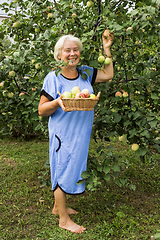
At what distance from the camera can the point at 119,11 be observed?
248 centimetres

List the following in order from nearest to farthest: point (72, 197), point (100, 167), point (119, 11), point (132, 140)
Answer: point (100, 167), point (132, 140), point (119, 11), point (72, 197)

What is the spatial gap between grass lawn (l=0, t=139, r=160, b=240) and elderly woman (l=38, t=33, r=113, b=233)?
1.32 ft

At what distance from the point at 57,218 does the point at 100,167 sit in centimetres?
74

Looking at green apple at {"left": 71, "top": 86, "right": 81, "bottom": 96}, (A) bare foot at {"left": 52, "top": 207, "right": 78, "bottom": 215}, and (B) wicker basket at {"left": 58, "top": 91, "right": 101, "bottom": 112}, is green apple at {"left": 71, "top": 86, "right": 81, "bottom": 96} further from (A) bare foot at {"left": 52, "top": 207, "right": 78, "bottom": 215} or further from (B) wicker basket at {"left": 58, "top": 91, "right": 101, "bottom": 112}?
(A) bare foot at {"left": 52, "top": 207, "right": 78, "bottom": 215}

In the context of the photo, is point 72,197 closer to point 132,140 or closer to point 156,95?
point 132,140

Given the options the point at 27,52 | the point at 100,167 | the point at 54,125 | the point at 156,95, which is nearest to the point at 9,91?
the point at 27,52

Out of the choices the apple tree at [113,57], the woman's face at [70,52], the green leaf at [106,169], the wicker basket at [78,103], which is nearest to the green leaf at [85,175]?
the apple tree at [113,57]

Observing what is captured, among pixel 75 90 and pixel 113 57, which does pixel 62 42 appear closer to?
pixel 75 90

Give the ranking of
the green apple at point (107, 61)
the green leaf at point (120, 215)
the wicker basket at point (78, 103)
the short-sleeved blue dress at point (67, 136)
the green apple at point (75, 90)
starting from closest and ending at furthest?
the wicker basket at point (78, 103) < the green apple at point (75, 90) < the short-sleeved blue dress at point (67, 136) < the green apple at point (107, 61) < the green leaf at point (120, 215)

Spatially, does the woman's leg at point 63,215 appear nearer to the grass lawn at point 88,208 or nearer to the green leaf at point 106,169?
the grass lawn at point 88,208

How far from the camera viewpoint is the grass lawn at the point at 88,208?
2.06 meters

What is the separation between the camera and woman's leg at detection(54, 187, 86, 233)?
6.64 feet

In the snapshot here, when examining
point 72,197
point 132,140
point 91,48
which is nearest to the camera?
point 91,48

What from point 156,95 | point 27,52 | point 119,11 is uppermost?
point 119,11
